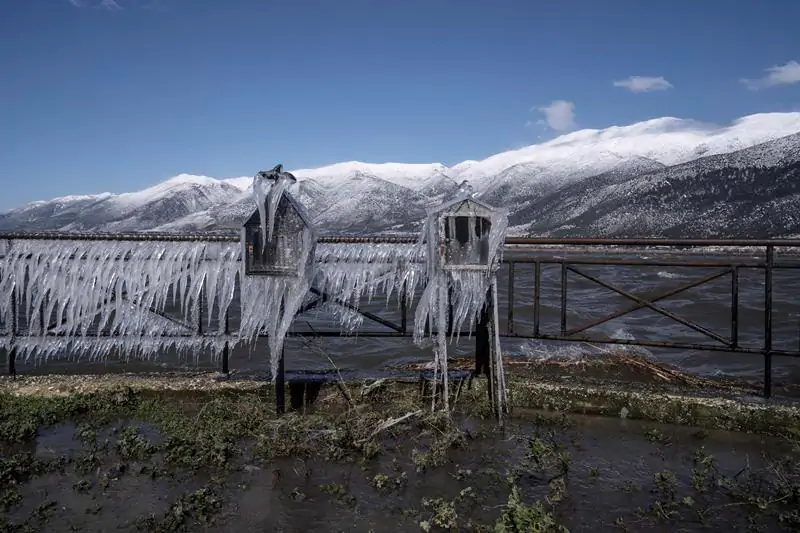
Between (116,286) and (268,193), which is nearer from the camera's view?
(268,193)

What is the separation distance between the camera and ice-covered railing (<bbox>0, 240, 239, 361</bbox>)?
5.26 meters

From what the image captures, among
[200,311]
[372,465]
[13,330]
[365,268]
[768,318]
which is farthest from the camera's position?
[13,330]

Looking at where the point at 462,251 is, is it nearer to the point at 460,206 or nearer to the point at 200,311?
the point at 460,206

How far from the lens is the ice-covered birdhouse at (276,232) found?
4.43m

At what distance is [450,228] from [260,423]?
7.29ft

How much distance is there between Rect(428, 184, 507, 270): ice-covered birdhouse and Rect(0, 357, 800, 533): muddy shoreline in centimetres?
128

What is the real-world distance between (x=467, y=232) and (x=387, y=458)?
1.84 metres

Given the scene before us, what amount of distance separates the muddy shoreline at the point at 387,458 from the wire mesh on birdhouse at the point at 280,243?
122 cm

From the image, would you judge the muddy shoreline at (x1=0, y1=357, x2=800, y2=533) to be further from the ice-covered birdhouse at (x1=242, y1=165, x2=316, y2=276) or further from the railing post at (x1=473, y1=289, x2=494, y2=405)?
the ice-covered birdhouse at (x1=242, y1=165, x2=316, y2=276)

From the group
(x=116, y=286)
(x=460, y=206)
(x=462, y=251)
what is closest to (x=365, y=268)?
(x=462, y=251)

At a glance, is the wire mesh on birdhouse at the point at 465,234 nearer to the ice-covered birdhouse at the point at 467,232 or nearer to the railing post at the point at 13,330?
the ice-covered birdhouse at the point at 467,232

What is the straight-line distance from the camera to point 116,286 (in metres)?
5.35

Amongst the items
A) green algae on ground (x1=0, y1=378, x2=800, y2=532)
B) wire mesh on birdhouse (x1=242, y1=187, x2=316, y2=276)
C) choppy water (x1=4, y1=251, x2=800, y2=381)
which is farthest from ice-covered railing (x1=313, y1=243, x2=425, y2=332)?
green algae on ground (x1=0, y1=378, x2=800, y2=532)

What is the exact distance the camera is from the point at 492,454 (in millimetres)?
4156
